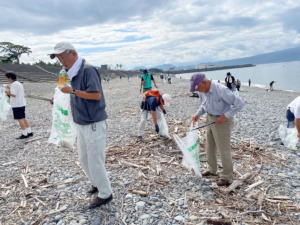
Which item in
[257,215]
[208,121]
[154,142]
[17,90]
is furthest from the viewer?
[17,90]

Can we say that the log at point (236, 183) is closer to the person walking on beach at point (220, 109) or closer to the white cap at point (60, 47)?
the person walking on beach at point (220, 109)

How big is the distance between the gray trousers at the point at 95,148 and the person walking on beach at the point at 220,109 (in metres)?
1.78

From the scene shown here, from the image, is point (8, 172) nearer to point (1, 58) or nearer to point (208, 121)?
point (208, 121)

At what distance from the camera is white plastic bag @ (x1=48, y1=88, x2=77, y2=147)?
A: 13.4 feet

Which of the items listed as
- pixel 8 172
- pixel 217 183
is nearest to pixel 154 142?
pixel 217 183

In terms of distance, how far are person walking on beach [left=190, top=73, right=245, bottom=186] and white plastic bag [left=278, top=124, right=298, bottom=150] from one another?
2.80m

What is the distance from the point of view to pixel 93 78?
3.16 metres

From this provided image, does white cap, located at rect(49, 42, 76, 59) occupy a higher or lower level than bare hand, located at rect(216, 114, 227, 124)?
higher

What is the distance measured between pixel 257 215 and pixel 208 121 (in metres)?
1.76

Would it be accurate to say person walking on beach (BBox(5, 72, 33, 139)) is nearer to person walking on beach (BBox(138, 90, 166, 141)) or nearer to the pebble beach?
the pebble beach

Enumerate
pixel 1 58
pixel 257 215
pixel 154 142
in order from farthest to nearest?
pixel 1 58, pixel 154 142, pixel 257 215

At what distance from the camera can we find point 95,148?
3.34 meters

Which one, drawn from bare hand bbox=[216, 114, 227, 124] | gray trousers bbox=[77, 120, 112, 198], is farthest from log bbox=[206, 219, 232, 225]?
gray trousers bbox=[77, 120, 112, 198]

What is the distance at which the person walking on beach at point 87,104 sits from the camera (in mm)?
3143
